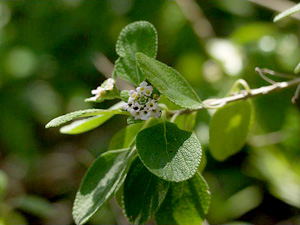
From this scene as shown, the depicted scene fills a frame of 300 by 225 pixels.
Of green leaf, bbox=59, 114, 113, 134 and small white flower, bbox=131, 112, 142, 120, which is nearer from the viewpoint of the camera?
small white flower, bbox=131, 112, 142, 120

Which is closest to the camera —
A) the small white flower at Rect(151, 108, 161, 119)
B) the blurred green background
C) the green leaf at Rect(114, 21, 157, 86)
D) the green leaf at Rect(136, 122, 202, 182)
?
the green leaf at Rect(136, 122, 202, 182)

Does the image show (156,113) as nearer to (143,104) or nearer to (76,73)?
(143,104)

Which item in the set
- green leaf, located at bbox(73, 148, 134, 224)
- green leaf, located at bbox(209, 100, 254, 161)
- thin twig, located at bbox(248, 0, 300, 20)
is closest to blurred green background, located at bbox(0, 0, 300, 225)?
thin twig, located at bbox(248, 0, 300, 20)

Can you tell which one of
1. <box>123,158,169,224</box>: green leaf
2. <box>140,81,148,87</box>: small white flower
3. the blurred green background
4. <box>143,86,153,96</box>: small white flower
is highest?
<box>140,81,148,87</box>: small white flower

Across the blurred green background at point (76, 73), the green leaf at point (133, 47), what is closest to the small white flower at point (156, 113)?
the green leaf at point (133, 47)

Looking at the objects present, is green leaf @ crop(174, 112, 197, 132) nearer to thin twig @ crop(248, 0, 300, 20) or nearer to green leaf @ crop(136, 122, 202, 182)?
green leaf @ crop(136, 122, 202, 182)
